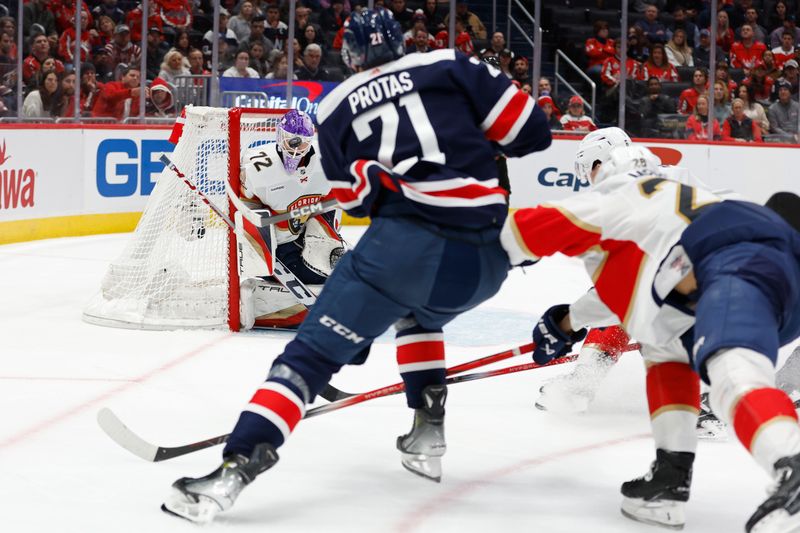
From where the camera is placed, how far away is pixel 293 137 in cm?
449

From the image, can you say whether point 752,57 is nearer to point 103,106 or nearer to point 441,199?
point 103,106

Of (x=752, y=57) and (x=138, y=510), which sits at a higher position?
(x=752, y=57)

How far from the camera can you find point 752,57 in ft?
30.0

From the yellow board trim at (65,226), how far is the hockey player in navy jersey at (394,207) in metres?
5.08

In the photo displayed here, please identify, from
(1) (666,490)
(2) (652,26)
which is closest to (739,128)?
(2) (652,26)

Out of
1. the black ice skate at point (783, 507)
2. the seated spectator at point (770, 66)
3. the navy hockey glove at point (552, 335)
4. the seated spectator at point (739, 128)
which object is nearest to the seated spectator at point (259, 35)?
the seated spectator at point (739, 128)

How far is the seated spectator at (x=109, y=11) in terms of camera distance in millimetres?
8209

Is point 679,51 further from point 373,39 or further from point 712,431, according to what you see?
point 373,39

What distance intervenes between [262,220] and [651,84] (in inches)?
208

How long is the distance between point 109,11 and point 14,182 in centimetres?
194

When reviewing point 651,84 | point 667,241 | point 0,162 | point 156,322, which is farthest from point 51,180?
point 667,241

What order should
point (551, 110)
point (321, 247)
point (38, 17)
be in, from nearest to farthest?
point (321, 247), point (38, 17), point (551, 110)

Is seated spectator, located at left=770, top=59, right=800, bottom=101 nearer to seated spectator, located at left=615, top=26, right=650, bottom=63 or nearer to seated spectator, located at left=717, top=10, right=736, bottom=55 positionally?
seated spectator, located at left=717, top=10, right=736, bottom=55

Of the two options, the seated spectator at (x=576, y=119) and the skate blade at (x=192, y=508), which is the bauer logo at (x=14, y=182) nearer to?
the seated spectator at (x=576, y=119)
